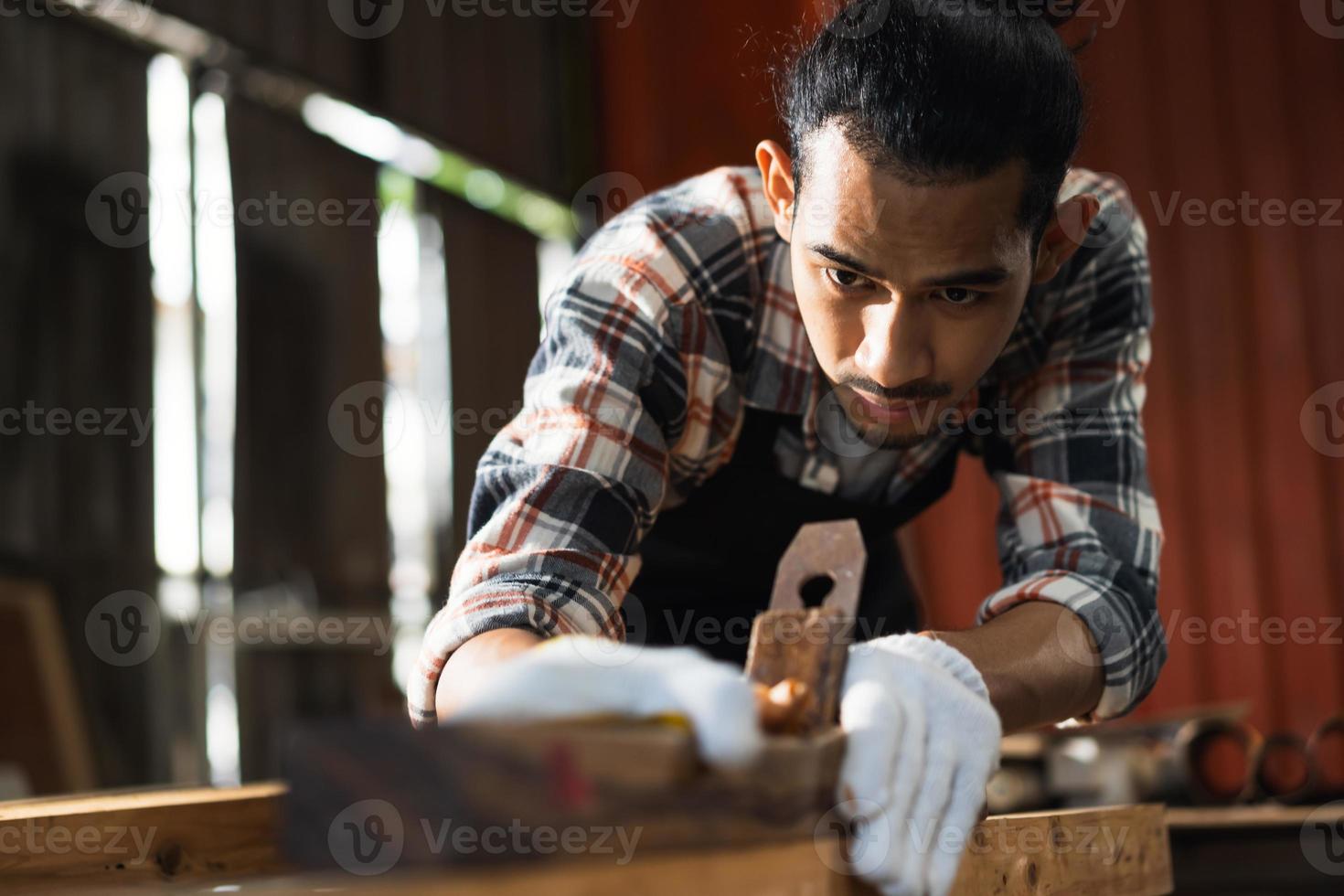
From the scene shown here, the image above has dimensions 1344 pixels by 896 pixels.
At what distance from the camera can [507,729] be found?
22.9 inches

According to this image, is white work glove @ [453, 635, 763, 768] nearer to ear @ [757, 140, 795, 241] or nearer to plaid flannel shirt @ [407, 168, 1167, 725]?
plaid flannel shirt @ [407, 168, 1167, 725]

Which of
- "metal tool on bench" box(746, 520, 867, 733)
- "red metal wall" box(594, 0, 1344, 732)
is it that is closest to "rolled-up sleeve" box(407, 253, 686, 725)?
"metal tool on bench" box(746, 520, 867, 733)

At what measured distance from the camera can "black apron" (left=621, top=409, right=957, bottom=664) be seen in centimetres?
148

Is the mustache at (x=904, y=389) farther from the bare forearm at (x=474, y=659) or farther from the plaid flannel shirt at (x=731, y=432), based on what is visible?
the bare forearm at (x=474, y=659)

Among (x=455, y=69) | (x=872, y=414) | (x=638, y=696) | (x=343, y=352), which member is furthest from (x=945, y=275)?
(x=455, y=69)

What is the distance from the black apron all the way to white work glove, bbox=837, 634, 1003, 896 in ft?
2.10

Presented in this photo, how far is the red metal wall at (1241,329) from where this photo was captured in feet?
12.9

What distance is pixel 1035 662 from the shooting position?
1202 millimetres

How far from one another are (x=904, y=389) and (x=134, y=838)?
A: 28.9 inches

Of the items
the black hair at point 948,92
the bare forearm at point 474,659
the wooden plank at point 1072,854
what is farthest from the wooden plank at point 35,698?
the wooden plank at point 1072,854

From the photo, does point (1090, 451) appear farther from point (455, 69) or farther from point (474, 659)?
point (455, 69)

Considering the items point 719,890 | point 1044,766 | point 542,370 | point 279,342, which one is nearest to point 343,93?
point 279,342

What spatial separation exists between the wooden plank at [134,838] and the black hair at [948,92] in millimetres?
694

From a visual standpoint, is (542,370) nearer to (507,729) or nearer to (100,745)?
(507,729)
